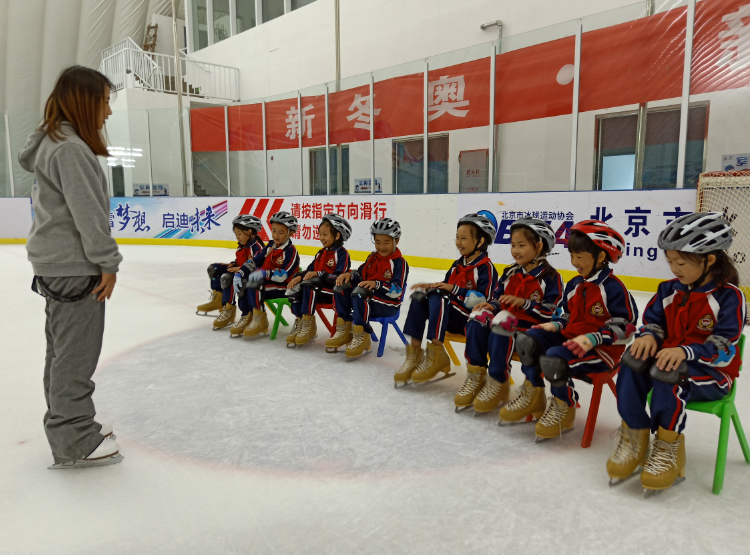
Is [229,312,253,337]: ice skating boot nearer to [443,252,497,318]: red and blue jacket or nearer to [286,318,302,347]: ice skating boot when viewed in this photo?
[286,318,302,347]: ice skating boot

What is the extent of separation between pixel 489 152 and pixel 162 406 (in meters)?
6.17

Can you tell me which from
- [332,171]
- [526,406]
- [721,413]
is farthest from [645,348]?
[332,171]

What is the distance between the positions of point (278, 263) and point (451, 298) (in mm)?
1652

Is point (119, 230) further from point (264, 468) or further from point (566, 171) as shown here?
point (264, 468)

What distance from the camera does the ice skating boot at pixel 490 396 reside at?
8.20 ft

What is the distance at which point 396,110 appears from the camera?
28.4ft

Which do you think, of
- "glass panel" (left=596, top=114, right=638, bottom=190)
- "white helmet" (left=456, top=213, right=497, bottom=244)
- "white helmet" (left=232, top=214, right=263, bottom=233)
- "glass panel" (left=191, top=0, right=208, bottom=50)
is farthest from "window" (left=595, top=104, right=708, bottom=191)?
"glass panel" (left=191, top=0, right=208, bottom=50)

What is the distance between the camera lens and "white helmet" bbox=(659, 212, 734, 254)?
5.74 feet

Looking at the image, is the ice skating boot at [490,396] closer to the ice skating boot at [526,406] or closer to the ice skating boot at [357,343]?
the ice skating boot at [526,406]

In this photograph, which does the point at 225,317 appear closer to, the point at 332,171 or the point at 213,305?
the point at 213,305

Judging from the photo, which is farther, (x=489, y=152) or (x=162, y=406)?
(x=489, y=152)

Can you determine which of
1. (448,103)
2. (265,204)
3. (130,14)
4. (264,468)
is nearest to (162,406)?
(264,468)

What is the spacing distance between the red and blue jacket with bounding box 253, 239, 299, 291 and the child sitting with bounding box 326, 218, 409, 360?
0.55m

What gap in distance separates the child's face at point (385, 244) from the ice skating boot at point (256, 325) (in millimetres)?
1208
